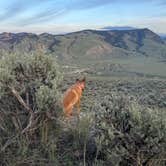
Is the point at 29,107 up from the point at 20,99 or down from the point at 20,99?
down

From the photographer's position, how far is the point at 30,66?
→ 809cm

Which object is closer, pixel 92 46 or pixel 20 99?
pixel 20 99

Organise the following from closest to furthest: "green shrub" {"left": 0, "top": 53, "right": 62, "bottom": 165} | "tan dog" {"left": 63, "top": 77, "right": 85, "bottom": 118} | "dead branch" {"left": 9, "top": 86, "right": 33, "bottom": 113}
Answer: "green shrub" {"left": 0, "top": 53, "right": 62, "bottom": 165} → "dead branch" {"left": 9, "top": 86, "right": 33, "bottom": 113} → "tan dog" {"left": 63, "top": 77, "right": 85, "bottom": 118}

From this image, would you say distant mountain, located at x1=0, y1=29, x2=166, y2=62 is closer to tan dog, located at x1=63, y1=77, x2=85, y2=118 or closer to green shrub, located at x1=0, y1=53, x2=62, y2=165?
tan dog, located at x1=63, y1=77, x2=85, y2=118

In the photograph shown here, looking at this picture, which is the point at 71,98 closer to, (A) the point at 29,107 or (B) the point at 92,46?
(A) the point at 29,107

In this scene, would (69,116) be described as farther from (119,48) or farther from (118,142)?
(119,48)

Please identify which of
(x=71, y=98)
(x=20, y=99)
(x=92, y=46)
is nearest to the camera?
(x=20, y=99)

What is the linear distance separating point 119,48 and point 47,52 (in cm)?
17253

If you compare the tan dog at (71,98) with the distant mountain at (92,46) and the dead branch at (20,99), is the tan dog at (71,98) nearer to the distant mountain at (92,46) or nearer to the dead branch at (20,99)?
the dead branch at (20,99)

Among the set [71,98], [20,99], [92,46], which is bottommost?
[92,46]

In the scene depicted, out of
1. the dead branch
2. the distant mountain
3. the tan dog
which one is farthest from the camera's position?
the distant mountain

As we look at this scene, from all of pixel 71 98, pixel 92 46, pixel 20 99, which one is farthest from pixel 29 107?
pixel 92 46

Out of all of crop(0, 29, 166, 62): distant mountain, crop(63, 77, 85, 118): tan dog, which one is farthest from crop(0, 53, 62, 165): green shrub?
crop(0, 29, 166, 62): distant mountain

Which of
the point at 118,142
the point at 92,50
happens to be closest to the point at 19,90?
the point at 118,142
